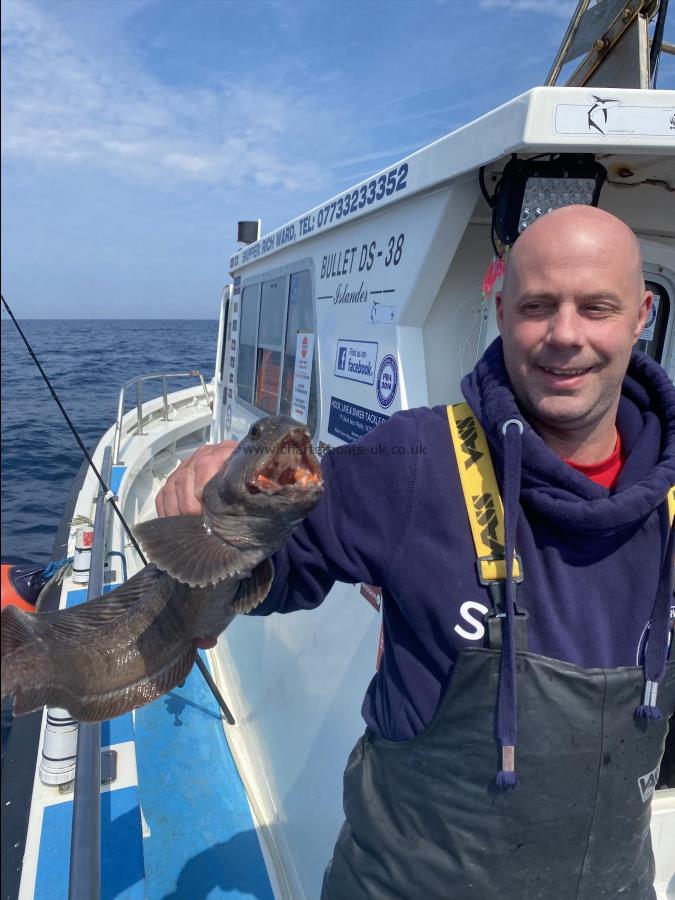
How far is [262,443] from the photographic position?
1.74m

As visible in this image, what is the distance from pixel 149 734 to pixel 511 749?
14.2 feet

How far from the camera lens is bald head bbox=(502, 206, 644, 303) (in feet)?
5.98

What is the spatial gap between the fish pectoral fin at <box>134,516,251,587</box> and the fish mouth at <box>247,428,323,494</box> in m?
0.22

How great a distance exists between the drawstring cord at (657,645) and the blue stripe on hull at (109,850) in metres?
2.62

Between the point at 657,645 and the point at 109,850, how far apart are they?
10.1 ft

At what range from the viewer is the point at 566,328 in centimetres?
181

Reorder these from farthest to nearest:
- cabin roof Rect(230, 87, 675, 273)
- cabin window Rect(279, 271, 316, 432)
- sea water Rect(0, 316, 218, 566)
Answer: sea water Rect(0, 316, 218, 566)
cabin window Rect(279, 271, 316, 432)
cabin roof Rect(230, 87, 675, 273)

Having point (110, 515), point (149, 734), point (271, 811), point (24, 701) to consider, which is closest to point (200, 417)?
point (110, 515)

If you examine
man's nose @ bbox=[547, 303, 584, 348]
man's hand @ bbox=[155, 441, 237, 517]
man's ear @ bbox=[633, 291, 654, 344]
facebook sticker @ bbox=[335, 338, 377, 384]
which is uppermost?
man's ear @ bbox=[633, 291, 654, 344]

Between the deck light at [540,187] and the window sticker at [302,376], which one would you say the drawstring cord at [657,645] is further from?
the window sticker at [302,376]

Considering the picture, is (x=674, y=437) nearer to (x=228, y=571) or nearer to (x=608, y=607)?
(x=608, y=607)

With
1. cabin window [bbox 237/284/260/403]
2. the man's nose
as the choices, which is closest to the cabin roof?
the man's nose

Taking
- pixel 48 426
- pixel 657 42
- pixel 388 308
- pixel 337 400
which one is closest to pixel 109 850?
pixel 337 400

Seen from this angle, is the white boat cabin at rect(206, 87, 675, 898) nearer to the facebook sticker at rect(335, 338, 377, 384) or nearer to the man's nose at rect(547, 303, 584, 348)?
the facebook sticker at rect(335, 338, 377, 384)
